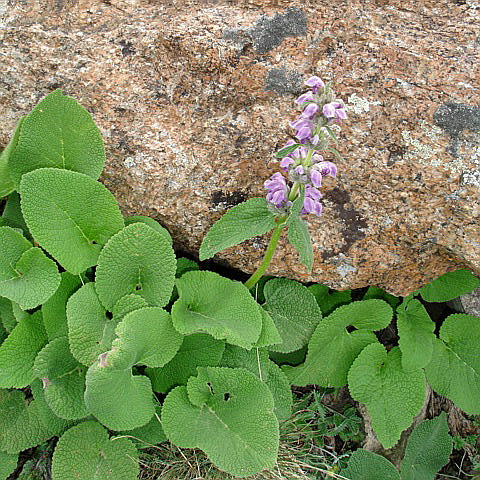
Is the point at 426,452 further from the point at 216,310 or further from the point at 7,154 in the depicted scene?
the point at 7,154

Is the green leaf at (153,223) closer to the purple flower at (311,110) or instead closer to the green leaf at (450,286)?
the purple flower at (311,110)

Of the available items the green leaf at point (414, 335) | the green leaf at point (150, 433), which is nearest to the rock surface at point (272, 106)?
the green leaf at point (414, 335)

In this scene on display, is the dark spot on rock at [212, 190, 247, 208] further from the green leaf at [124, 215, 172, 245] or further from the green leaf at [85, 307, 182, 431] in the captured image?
the green leaf at [85, 307, 182, 431]

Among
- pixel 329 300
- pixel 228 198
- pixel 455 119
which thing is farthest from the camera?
pixel 329 300

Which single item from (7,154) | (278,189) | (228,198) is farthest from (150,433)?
(7,154)

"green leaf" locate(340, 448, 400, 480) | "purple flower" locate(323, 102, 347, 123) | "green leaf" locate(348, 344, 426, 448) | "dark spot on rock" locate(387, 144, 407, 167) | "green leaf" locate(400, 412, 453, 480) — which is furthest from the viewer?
"green leaf" locate(400, 412, 453, 480)

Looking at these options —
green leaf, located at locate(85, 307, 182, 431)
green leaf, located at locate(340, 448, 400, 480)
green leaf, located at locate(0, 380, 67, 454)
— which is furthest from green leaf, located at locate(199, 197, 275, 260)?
green leaf, located at locate(340, 448, 400, 480)
